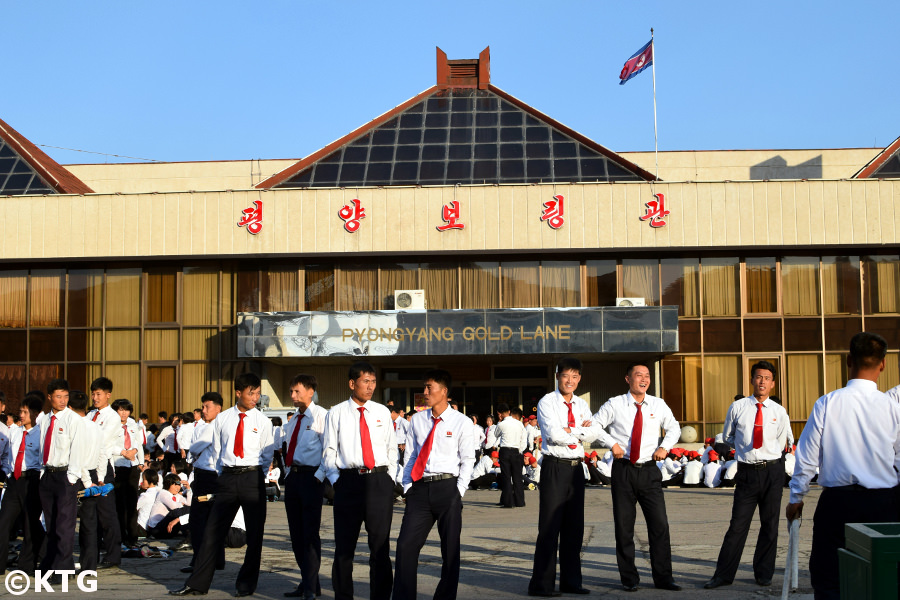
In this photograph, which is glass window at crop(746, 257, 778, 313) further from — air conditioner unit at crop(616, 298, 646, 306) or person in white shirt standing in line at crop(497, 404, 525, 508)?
person in white shirt standing in line at crop(497, 404, 525, 508)

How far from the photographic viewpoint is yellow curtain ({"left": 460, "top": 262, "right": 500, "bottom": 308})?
102 feet

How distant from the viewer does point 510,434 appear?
19141 millimetres

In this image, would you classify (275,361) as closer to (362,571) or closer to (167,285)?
(167,285)

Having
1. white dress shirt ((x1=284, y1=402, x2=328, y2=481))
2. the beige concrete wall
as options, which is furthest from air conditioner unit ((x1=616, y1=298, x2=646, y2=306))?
white dress shirt ((x1=284, y1=402, x2=328, y2=481))

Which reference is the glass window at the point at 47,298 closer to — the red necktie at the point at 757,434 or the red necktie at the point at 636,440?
the red necktie at the point at 636,440

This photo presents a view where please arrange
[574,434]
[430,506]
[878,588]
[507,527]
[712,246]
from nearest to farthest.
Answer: [878,588] < [430,506] < [574,434] < [507,527] < [712,246]

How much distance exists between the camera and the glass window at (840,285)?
30.7 m

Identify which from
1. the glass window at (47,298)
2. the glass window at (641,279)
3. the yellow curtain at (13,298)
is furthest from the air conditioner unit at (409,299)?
the yellow curtain at (13,298)

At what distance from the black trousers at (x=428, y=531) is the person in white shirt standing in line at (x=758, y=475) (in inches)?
112

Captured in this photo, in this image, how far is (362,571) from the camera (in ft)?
35.4

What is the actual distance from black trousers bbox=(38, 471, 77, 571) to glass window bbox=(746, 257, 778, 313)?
79.7ft

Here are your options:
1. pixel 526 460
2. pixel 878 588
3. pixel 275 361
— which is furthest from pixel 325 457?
pixel 275 361

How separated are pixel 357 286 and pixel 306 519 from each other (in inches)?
863

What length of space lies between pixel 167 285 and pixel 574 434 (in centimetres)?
2440
